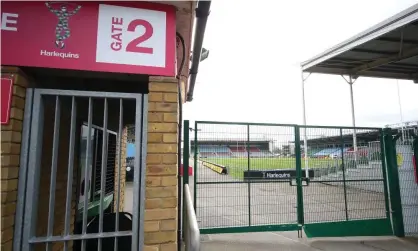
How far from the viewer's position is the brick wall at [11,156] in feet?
5.96

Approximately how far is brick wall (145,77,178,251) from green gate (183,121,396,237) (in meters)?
2.21

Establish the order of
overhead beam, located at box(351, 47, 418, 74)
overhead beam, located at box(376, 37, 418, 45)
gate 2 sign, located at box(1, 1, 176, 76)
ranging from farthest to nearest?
overhead beam, located at box(351, 47, 418, 74) < overhead beam, located at box(376, 37, 418, 45) < gate 2 sign, located at box(1, 1, 176, 76)

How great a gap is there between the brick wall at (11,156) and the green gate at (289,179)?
8.69 ft

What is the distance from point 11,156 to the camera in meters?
1.89

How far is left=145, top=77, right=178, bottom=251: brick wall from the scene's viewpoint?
2.06 m

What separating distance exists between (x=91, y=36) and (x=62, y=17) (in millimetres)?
266

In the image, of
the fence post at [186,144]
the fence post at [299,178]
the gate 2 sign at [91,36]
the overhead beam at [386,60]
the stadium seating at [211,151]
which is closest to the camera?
the gate 2 sign at [91,36]

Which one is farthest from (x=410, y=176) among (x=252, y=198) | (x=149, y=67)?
(x=149, y=67)

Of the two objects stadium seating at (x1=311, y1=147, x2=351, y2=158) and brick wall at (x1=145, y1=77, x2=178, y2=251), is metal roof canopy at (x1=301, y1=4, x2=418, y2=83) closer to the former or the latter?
stadium seating at (x1=311, y1=147, x2=351, y2=158)

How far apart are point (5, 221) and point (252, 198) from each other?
3768mm

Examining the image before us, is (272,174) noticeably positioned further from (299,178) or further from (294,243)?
(294,243)

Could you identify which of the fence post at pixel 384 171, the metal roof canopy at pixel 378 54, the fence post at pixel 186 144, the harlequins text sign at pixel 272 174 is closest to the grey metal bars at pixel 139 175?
the fence post at pixel 186 144

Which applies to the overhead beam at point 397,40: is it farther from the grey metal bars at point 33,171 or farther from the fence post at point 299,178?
the grey metal bars at point 33,171

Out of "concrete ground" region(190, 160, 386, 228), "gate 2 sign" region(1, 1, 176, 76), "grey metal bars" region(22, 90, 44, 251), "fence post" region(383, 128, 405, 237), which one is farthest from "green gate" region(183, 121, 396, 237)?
"grey metal bars" region(22, 90, 44, 251)
